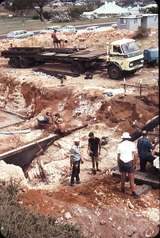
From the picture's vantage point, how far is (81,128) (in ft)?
64.4

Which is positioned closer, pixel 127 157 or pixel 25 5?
pixel 127 157

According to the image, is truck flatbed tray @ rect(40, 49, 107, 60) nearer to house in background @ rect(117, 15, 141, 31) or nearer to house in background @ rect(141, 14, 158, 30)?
Result: house in background @ rect(141, 14, 158, 30)

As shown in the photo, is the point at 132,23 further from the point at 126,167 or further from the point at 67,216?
the point at 67,216

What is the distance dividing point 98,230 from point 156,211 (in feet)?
6.51

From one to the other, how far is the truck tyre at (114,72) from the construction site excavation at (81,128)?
47 mm

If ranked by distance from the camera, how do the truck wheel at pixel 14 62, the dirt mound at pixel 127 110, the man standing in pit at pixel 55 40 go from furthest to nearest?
1. the man standing in pit at pixel 55 40
2. the truck wheel at pixel 14 62
3. the dirt mound at pixel 127 110

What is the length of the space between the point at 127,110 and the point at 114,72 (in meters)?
4.91

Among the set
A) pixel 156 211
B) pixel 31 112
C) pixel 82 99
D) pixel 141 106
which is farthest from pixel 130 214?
pixel 31 112

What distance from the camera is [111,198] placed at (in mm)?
13078

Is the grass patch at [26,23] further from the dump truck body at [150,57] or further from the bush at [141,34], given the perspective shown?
the dump truck body at [150,57]

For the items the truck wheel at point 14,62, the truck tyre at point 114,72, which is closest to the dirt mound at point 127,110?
the truck tyre at point 114,72

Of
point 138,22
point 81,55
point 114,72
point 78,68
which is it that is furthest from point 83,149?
point 138,22

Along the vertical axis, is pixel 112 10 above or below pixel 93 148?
below

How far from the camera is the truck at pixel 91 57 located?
24.2 meters
